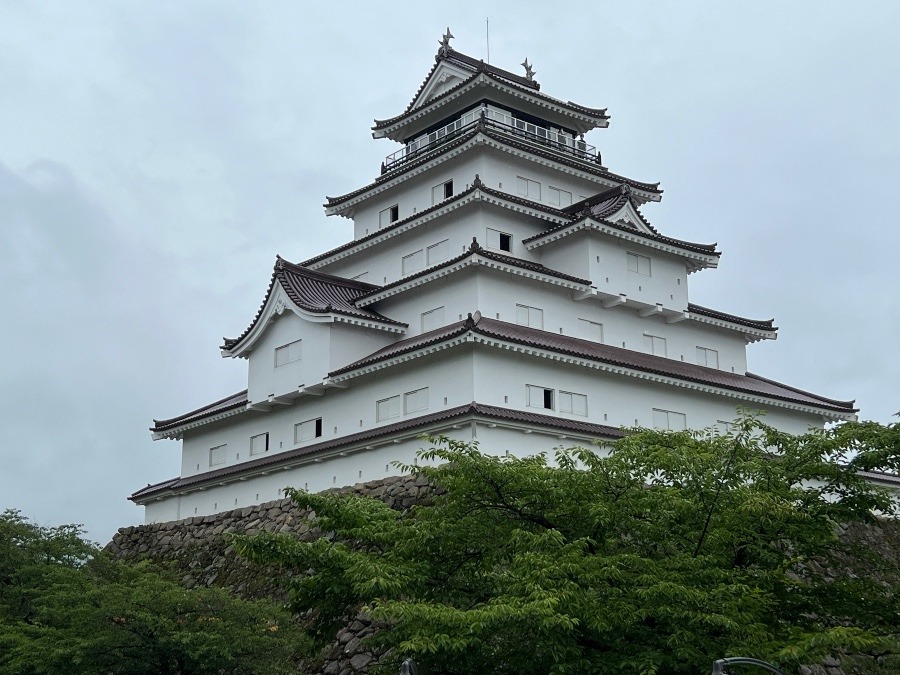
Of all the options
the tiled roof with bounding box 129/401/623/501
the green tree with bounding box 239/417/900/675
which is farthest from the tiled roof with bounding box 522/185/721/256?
the green tree with bounding box 239/417/900/675

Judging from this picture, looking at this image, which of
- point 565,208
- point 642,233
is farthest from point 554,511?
point 565,208

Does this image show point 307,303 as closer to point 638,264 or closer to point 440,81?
point 638,264

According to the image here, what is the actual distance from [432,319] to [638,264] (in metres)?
8.06

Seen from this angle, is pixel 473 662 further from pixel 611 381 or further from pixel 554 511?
pixel 611 381

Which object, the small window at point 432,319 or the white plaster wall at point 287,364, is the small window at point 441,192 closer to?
the small window at point 432,319

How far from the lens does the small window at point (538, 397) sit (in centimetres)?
3247

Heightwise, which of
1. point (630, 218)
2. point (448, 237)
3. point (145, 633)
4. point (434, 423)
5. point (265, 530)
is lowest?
point (145, 633)

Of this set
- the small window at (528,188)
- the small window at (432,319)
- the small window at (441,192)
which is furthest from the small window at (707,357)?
the small window at (441,192)

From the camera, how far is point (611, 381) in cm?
3459

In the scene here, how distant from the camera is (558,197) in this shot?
42125 millimetres

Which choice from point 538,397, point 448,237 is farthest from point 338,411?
point 448,237

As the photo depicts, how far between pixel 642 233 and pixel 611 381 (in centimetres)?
641

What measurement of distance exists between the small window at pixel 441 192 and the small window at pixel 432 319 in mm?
6526

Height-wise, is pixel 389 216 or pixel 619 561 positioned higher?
pixel 389 216
